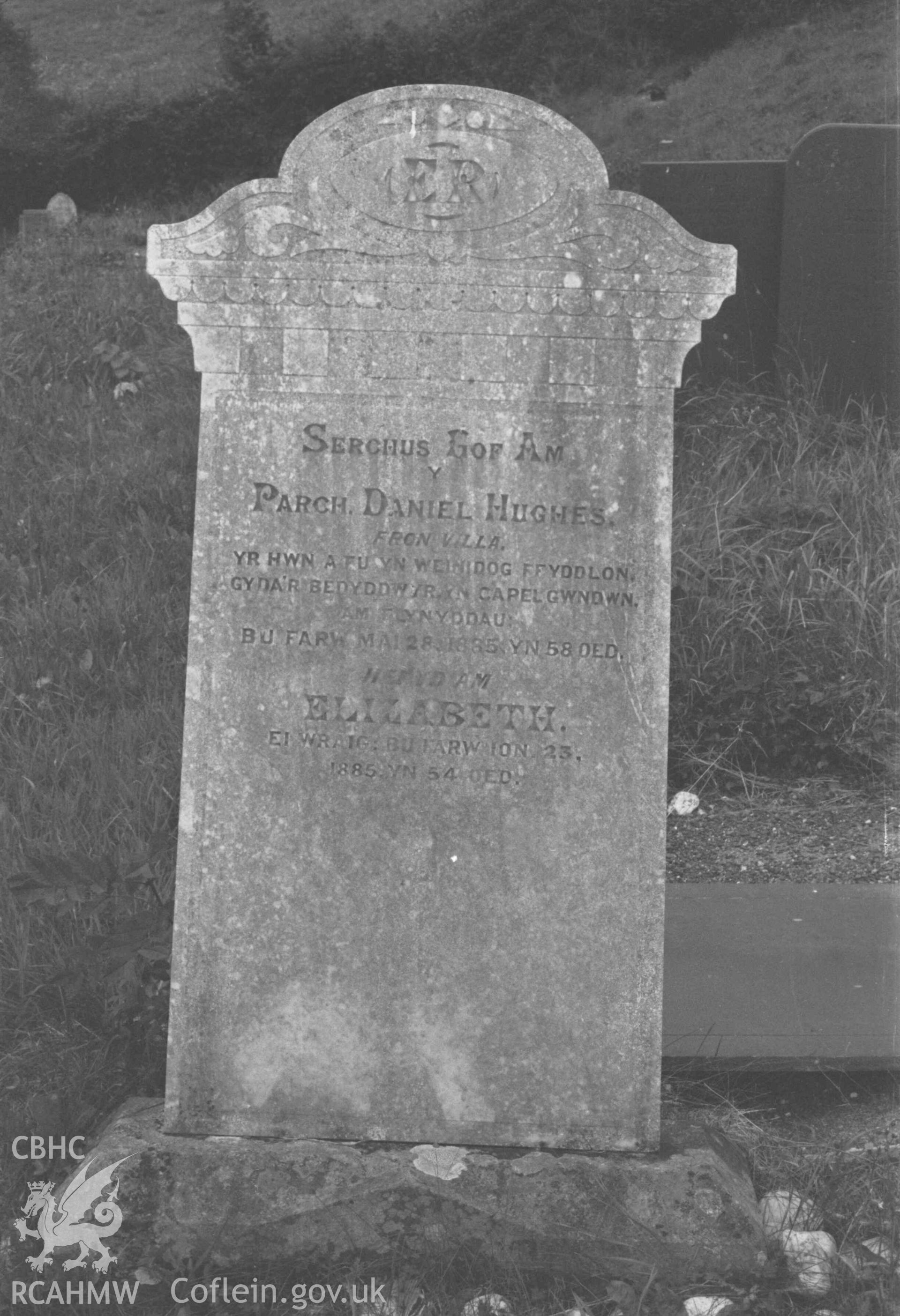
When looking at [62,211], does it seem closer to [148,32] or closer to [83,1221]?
[148,32]

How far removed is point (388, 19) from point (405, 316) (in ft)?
51.1

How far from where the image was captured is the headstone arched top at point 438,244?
2.41m

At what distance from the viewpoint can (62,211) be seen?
1127cm

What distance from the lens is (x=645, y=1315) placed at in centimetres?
230

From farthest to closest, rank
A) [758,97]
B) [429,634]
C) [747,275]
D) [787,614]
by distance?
[758,97]
[747,275]
[787,614]
[429,634]

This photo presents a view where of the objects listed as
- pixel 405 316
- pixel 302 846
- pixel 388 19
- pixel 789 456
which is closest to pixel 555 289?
pixel 405 316

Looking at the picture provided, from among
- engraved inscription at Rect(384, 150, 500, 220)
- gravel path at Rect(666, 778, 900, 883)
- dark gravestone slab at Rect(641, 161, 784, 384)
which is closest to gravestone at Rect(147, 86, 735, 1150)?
engraved inscription at Rect(384, 150, 500, 220)

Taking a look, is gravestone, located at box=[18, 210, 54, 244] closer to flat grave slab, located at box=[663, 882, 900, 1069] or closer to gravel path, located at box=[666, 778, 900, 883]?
gravel path, located at box=[666, 778, 900, 883]

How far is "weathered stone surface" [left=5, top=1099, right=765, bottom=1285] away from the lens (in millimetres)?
2373

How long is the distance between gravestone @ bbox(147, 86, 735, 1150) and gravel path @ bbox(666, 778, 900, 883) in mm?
1567

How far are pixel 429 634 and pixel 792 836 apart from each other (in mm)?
2094

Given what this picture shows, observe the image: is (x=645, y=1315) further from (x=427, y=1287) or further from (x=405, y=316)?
(x=405, y=316)

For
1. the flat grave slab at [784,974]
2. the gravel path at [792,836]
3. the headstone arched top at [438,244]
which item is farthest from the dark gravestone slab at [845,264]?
the headstone arched top at [438,244]

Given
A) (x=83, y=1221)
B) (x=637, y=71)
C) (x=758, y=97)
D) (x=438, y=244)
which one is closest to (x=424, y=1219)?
(x=83, y=1221)
